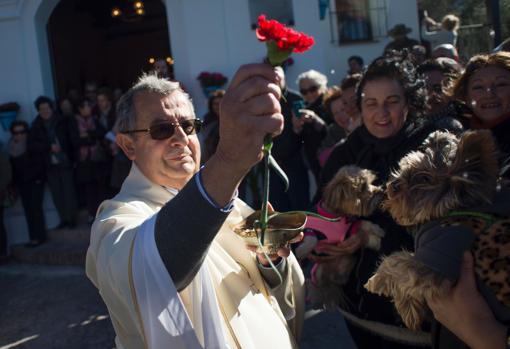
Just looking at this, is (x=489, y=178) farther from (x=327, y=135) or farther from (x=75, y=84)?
(x=75, y=84)

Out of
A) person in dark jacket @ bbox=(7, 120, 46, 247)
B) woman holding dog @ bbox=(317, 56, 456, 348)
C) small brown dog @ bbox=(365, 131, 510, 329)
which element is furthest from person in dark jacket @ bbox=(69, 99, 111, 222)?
small brown dog @ bbox=(365, 131, 510, 329)

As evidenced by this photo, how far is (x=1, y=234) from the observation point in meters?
7.97

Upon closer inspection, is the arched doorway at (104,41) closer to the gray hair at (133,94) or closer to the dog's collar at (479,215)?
the gray hair at (133,94)

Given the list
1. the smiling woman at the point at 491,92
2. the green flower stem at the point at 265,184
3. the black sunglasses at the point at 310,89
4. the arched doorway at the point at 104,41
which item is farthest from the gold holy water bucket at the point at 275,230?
the arched doorway at the point at 104,41

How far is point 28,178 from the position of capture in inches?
303

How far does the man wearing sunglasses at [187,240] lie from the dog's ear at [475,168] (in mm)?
656

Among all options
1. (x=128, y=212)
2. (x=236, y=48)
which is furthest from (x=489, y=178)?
(x=236, y=48)

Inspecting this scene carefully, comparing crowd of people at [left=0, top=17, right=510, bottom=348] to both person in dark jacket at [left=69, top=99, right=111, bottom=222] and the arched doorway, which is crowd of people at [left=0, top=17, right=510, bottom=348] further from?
the arched doorway

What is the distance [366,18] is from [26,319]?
7.19 m

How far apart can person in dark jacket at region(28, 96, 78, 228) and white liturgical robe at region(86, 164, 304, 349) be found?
5.98 meters

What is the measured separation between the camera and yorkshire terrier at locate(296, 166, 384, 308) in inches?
98.0

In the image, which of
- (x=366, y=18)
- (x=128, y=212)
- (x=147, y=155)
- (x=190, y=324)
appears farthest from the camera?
(x=366, y=18)

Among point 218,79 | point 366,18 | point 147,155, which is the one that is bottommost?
point 147,155

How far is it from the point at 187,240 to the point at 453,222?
2.71ft
